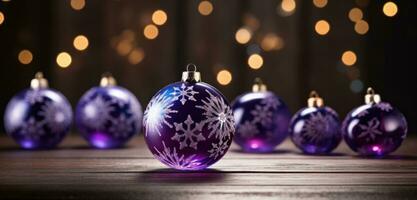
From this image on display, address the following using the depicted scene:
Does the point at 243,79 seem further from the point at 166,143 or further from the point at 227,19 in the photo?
the point at 166,143

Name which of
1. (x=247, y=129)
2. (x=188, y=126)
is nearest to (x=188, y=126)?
(x=188, y=126)

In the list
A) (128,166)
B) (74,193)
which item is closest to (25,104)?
(128,166)

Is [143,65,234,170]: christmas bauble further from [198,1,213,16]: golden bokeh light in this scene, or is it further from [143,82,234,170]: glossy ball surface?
[198,1,213,16]: golden bokeh light

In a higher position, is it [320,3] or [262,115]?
[320,3]

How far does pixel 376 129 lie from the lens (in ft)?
7.20

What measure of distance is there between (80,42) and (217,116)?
1.98 m

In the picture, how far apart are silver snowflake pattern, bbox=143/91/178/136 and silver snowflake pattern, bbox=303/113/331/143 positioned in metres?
0.69

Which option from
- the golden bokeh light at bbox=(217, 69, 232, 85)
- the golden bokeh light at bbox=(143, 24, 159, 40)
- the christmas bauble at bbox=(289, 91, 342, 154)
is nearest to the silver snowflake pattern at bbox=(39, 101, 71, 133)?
the christmas bauble at bbox=(289, 91, 342, 154)

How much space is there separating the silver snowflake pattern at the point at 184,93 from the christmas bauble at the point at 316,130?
2.14 ft

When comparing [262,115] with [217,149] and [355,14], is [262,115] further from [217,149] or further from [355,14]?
[355,14]

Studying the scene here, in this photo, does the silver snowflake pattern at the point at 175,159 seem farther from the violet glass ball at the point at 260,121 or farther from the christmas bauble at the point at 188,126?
the violet glass ball at the point at 260,121

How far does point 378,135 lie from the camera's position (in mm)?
2203

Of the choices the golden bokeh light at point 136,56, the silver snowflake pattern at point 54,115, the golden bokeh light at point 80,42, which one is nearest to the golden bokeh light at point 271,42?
the golden bokeh light at point 136,56

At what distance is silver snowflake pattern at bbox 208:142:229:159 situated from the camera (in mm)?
1791
